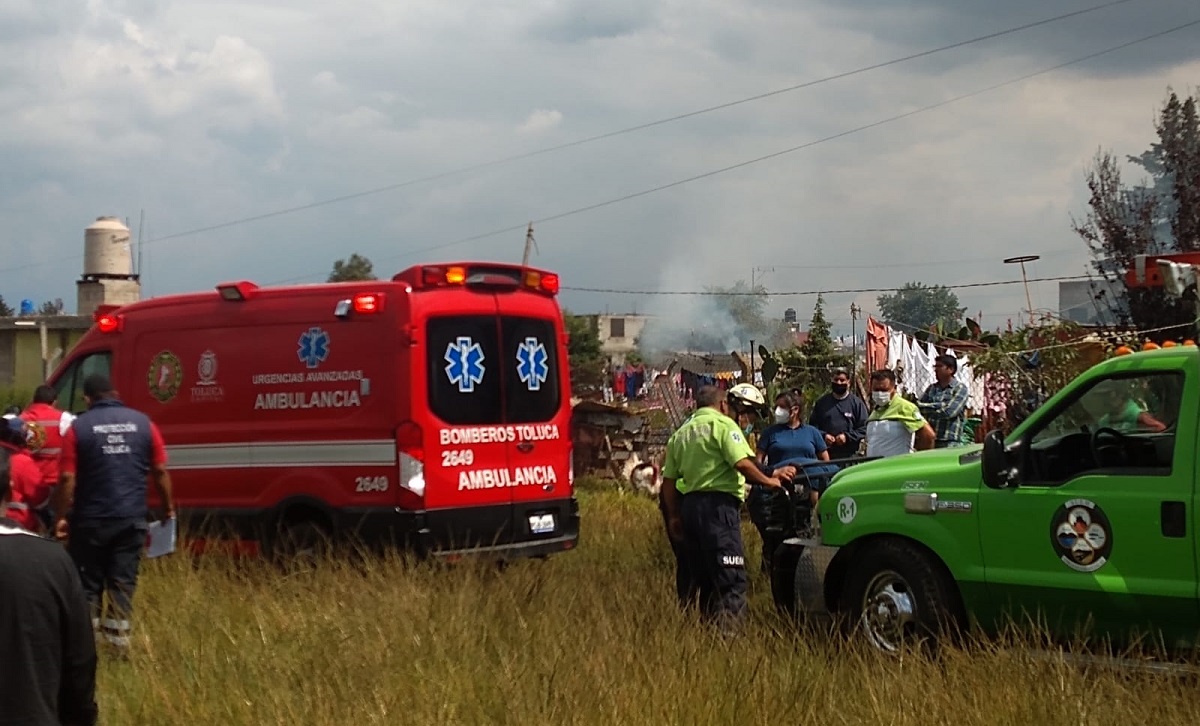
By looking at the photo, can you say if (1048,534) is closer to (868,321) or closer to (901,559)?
(901,559)

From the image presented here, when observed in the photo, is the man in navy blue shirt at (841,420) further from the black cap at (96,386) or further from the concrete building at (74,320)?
the concrete building at (74,320)

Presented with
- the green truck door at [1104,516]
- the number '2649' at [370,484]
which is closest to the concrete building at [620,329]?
the number '2649' at [370,484]

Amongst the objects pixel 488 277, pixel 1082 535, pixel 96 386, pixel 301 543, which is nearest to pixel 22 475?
pixel 96 386

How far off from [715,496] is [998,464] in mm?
1706

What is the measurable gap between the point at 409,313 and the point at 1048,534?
15.2ft

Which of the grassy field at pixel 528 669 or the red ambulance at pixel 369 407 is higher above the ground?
the red ambulance at pixel 369 407

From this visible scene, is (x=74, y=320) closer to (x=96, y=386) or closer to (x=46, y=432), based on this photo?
(x=46, y=432)

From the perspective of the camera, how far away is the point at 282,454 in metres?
9.84

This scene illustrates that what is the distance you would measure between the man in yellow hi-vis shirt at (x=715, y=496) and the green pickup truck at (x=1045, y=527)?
0.41 m

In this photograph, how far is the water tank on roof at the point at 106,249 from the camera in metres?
29.7

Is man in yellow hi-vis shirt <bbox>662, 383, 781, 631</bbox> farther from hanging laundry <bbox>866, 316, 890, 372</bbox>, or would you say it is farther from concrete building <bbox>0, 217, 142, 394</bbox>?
concrete building <bbox>0, 217, 142, 394</bbox>

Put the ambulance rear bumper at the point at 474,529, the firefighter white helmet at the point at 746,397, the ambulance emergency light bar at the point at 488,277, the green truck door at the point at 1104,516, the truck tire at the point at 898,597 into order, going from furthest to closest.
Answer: the ambulance emergency light bar at the point at 488,277 < the ambulance rear bumper at the point at 474,529 < the firefighter white helmet at the point at 746,397 < the truck tire at the point at 898,597 < the green truck door at the point at 1104,516

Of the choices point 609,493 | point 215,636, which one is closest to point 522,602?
point 215,636

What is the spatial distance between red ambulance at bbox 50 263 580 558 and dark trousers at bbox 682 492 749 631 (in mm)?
2318
